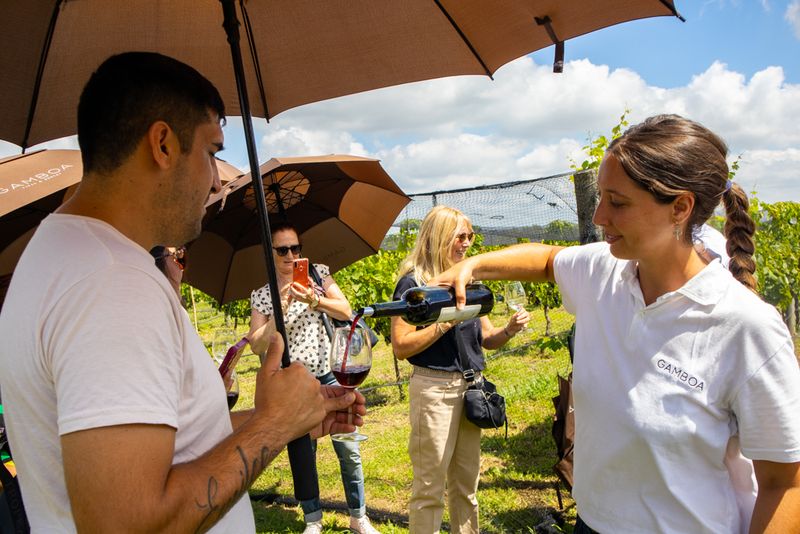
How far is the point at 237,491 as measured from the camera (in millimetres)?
1239

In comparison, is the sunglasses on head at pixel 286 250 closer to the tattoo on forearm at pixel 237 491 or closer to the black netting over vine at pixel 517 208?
the tattoo on forearm at pixel 237 491

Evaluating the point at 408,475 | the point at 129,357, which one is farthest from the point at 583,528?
Result: the point at 408,475

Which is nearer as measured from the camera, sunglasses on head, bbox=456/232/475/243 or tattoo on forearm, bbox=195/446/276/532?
tattoo on forearm, bbox=195/446/276/532

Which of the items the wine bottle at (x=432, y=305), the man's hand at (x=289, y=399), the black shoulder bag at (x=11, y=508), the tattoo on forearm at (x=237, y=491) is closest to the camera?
the tattoo on forearm at (x=237, y=491)

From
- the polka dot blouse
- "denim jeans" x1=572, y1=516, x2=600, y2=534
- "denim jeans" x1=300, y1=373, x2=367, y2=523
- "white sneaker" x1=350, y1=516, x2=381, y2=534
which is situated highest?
"denim jeans" x1=572, y1=516, x2=600, y2=534

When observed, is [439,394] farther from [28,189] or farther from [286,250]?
[28,189]

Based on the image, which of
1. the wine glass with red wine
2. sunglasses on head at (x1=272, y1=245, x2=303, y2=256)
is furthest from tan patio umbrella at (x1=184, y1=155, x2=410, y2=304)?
the wine glass with red wine

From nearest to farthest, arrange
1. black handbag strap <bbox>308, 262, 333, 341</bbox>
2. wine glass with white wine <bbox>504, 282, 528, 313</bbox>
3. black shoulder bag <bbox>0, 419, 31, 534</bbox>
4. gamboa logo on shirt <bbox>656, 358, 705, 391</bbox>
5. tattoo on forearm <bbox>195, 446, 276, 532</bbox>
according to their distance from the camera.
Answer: tattoo on forearm <bbox>195, 446, 276, 532</bbox>
gamboa logo on shirt <bbox>656, 358, 705, 391</bbox>
black shoulder bag <bbox>0, 419, 31, 534</bbox>
wine glass with white wine <bbox>504, 282, 528, 313</bbox>
black handbag strap <bbox>308, 262, 333, 341</bbox>

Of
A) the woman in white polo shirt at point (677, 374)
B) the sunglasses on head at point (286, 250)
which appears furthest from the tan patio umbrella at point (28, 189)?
the woman in white polo shirt at point (677, 374)

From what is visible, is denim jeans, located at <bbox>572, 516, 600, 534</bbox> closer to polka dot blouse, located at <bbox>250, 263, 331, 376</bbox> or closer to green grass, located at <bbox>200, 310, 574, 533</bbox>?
green grass, located at <bbox>200, 310, 574, 533</bbox>

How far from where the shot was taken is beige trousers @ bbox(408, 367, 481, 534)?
3664 millimetres

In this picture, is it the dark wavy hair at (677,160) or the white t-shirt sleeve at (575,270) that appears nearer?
the dark wavy hair at (677,160)

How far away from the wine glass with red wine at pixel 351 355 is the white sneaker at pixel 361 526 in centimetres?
295

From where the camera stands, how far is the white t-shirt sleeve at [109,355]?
1.03 meters
